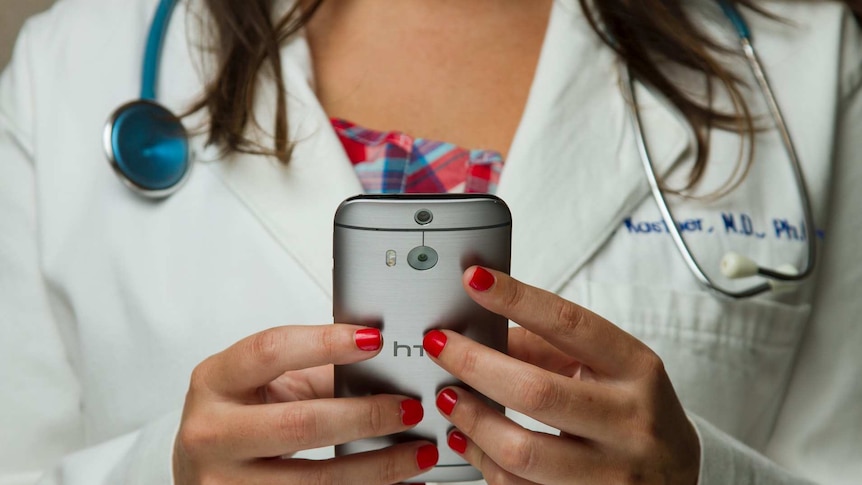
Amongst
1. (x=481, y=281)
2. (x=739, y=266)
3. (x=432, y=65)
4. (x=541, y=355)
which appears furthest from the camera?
(x=432, y=65)

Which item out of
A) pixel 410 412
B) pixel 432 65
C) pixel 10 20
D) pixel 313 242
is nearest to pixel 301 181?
pixel 313 242

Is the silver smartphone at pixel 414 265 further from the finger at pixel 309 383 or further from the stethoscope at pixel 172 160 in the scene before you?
the stethoscope at pixel 172 160

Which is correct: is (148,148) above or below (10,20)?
below

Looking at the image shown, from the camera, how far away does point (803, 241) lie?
0.74 m

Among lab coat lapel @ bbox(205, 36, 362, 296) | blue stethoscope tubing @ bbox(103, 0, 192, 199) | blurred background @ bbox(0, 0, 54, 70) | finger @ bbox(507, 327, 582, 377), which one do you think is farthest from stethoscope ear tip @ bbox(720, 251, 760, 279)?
blurred background @ bbox(0, 0, 54, 70)

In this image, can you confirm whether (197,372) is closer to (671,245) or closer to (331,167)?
(331,167)

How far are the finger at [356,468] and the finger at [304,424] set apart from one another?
2cm

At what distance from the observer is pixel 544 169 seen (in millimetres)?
706

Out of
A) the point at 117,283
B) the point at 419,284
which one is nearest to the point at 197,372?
the point at 419,284

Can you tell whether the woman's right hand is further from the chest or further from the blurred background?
the blurred background

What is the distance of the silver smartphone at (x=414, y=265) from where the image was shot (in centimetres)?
48

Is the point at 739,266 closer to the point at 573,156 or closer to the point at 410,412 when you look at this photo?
the point at 573,156

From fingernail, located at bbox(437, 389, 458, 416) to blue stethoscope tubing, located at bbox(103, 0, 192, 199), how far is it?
34 cm

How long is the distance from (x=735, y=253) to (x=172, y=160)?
1.46 feet
